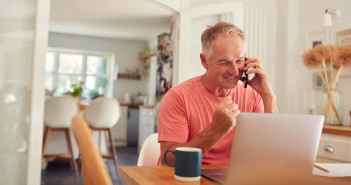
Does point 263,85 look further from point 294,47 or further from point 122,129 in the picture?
point 122,129

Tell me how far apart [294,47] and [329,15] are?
726 mm

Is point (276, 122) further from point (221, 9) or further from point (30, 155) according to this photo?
point (221, 9)

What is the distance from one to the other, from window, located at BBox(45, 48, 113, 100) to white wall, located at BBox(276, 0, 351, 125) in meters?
5.04

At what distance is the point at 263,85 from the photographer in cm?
144

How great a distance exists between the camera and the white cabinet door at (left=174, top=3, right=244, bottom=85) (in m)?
3.41

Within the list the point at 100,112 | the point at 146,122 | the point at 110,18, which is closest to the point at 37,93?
the point at 100,112

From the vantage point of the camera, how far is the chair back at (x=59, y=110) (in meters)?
A: 3.89

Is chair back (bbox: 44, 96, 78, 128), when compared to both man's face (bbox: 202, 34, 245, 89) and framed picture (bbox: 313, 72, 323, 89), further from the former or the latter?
man's face (bbox: 202, 34, 245, 89)

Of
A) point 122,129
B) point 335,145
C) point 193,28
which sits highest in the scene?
point 193,28

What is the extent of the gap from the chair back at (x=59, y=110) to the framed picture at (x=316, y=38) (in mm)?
2722

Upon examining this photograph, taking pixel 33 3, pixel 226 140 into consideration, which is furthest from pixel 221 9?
pixel 226 140

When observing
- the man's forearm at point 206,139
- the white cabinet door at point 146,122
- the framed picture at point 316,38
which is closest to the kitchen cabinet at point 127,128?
the white cabinet door at point 146,122

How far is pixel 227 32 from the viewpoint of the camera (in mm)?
1391

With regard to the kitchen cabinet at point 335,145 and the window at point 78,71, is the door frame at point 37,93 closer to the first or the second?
the kitchen cabinet at point 335,145
